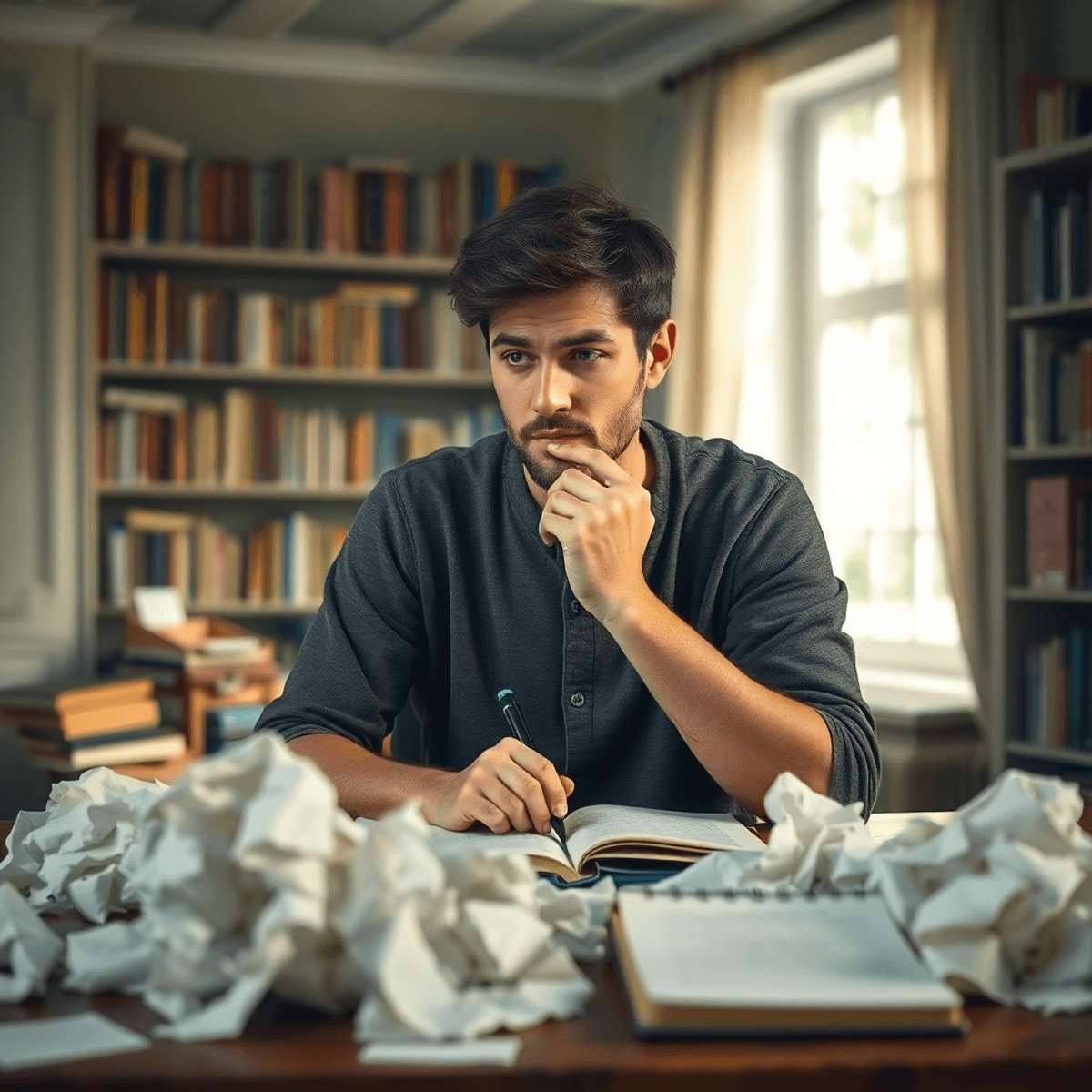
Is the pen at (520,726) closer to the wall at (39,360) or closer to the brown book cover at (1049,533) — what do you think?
the brown book cover at (1049,533)

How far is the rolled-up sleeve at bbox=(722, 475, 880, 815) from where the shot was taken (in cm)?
142

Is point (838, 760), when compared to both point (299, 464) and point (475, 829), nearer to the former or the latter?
point (475, 829)

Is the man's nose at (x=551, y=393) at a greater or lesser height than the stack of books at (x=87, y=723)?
greater

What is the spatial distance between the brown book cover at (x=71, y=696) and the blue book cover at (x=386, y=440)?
126cm

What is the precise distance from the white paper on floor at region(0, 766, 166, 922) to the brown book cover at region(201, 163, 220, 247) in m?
3.62

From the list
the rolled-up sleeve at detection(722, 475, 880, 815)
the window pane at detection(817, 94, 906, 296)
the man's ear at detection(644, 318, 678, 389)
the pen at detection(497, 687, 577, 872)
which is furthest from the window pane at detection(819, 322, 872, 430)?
the pen at detection(497, 687, 577, 872)

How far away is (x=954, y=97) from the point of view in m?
3.35

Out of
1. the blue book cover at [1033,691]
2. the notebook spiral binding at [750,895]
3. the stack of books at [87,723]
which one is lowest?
the stack of books at [87,723]

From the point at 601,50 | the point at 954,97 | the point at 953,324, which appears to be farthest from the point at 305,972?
the point at 601,50

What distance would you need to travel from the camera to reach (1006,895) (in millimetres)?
757

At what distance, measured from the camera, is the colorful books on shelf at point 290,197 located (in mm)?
4305

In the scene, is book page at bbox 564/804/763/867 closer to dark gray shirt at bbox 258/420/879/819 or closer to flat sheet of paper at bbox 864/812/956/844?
flat sheet of paper at bbox 864/812/956/844

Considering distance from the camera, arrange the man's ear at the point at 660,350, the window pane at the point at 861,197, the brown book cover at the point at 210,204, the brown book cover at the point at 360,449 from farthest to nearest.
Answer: the brown book cover at the point at 360,449 → the brown book cover at the point at 210,204 → the window pane at the point at 861,197 → the man's ear at the point at 660,350

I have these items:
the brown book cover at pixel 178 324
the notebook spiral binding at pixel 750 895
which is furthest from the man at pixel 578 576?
the brown book cover at pixel 178 324
